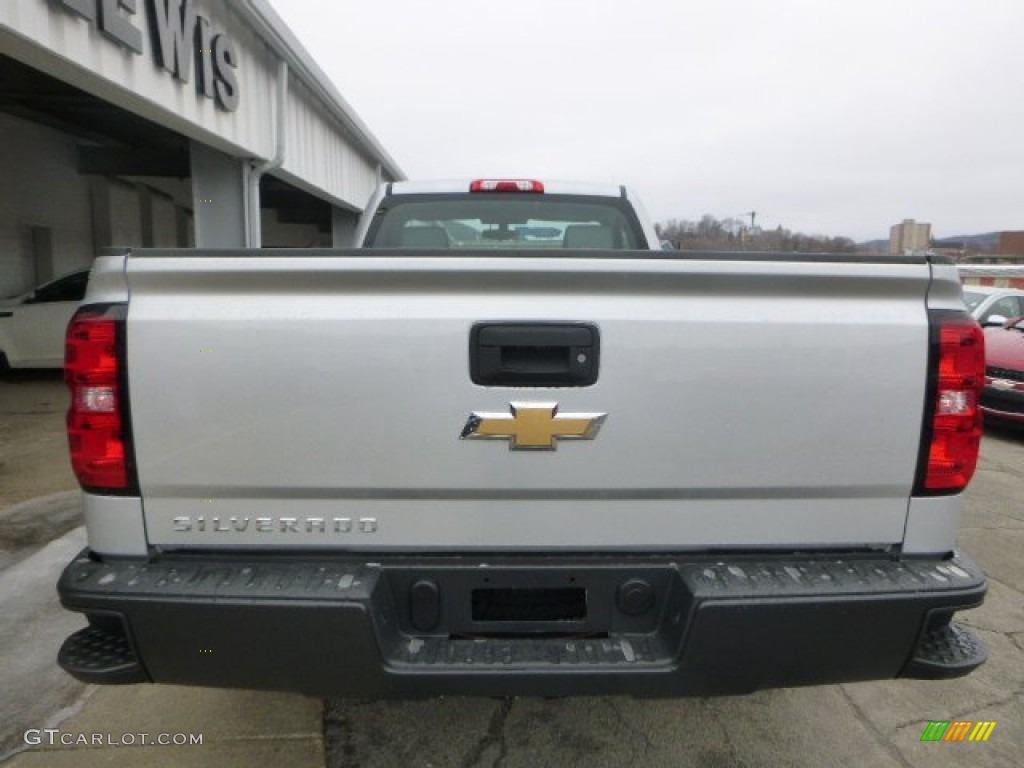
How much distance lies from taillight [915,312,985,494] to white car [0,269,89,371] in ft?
35.9

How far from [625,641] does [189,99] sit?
23.0 ft

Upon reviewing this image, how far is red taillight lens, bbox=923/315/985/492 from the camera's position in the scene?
185cm

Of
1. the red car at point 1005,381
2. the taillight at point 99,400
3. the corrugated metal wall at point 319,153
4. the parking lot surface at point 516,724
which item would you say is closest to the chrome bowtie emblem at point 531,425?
the taillight at point 99,400

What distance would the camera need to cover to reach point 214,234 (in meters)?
8.59

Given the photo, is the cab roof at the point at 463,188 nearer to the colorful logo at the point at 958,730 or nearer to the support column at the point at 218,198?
the colorful logo at the point at 958,730

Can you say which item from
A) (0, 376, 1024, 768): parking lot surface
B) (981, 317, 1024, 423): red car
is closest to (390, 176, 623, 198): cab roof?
(0, 376, 1024, 768): parking lot surface

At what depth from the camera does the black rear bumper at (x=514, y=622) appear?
1.77m

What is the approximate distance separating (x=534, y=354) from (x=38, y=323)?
10.7 metres

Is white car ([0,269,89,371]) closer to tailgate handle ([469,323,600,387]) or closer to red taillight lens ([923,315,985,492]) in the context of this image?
tailgate handle ([469,323,600,387])

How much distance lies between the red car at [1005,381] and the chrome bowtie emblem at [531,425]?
292 inches

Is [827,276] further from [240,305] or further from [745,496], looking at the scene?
[240,305]

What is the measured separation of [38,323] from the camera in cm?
1002

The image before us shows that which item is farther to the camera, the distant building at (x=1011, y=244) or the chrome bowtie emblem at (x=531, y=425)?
the distant building at (x=1011, y=244)

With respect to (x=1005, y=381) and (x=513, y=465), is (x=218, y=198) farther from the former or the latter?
(x=1005, y=381)
